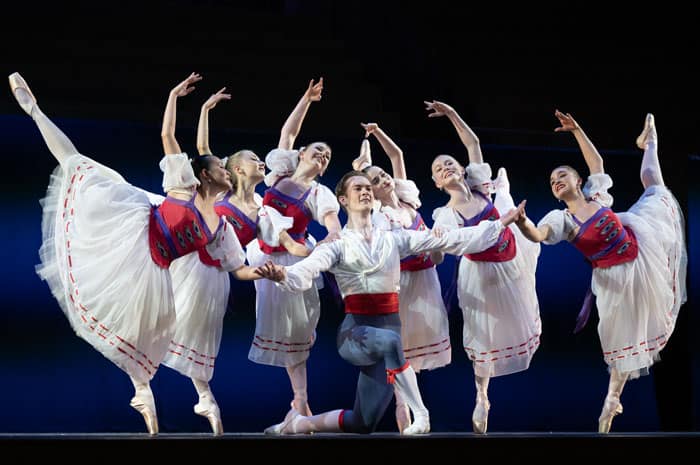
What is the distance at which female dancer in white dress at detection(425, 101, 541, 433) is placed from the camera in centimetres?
516

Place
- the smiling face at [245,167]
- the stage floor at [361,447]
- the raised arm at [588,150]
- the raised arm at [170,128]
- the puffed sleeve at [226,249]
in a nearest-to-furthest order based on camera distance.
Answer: the stage floor at [361,447] → the puffed sleeve at [226,249] → the raised arm at [170,128] → the smiling face at [245,167] → the raised arm at [588,150]

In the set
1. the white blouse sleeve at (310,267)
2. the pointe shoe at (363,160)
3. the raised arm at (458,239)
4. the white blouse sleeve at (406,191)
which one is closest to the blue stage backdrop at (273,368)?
the pointe shoe at (363,160)

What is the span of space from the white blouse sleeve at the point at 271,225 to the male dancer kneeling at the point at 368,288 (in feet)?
1.07

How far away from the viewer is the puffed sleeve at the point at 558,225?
5119 millimetres

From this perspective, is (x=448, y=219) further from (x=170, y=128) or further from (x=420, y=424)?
(x=170, y=128)

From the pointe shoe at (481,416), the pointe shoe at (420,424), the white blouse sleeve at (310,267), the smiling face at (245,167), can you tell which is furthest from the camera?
the pointe shoe at (481,416)

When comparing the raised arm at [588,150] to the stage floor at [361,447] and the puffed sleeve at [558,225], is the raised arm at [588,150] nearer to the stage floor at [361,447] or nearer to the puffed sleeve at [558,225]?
the puffed sleeve at [558,225]

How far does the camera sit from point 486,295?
519 cm

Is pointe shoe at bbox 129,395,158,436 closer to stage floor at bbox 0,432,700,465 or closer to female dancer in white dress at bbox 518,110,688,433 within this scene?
stage floor at bbox 0,432,700,465

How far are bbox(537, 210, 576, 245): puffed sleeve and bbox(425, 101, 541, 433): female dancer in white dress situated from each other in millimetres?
226

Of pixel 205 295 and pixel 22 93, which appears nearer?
pixel 22 93

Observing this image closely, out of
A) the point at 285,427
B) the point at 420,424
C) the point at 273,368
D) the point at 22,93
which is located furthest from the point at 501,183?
the point at 22,93

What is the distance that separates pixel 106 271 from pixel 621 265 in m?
2.83

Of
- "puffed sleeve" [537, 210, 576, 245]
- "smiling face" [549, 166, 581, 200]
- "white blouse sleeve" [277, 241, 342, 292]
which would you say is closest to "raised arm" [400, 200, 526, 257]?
"white blouse sleeve" [277, 241, 342, 292]
